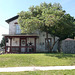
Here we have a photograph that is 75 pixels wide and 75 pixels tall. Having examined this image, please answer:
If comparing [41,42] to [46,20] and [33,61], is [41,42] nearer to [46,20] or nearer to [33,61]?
[46,20]

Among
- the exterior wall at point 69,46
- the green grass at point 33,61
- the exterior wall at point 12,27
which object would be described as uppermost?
the exterior wall at point 12,27

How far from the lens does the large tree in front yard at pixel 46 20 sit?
12293mm

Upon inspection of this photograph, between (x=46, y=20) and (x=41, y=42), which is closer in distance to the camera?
(x=46, y=20)

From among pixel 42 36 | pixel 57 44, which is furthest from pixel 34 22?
pixel 57 44

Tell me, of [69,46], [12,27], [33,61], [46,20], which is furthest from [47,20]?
[12,27]

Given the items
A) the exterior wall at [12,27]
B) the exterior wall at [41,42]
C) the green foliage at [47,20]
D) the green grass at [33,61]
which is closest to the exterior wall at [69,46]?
the green foliage at [47,20]

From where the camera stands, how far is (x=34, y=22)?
1241 centimetres

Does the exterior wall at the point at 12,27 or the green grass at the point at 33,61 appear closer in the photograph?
the green grass at the point at 33,61

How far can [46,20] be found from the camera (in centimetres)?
1194

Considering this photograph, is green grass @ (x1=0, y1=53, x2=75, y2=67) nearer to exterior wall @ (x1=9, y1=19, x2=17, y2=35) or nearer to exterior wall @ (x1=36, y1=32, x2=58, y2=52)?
exterior wall @ (x1=36, y1=32, x2=58, y2=52)

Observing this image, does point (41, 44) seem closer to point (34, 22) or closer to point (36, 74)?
point (34, 22)

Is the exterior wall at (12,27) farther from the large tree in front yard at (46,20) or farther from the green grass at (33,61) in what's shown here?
the green grass at (33,61)

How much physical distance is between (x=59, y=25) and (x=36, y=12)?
440 centimetres

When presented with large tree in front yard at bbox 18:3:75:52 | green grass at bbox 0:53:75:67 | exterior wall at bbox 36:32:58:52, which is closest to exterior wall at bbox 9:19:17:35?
large tree in front yard at bbox 18:3:75:52
